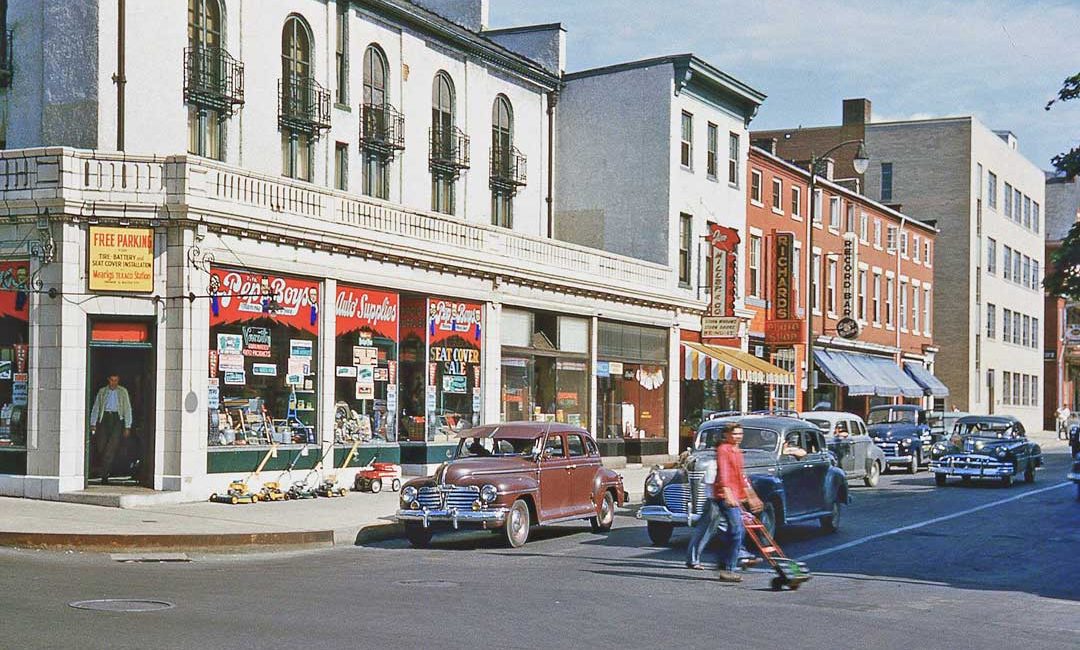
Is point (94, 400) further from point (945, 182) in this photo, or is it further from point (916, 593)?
point (945, 182)

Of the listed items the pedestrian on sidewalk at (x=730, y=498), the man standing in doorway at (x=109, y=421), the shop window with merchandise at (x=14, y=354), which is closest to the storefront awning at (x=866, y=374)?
the man standing in doorway at (x=109, y=421)

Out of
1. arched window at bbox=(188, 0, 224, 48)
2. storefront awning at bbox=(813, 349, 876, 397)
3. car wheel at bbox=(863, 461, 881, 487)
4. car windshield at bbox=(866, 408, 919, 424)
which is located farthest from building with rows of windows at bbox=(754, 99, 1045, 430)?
arched window at bbox=(188, 0, 224, 48)

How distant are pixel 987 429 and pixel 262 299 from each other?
19.9 m

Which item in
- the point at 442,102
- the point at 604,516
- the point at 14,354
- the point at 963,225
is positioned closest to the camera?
the point at 604,516

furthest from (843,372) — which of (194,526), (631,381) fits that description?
(194,526)

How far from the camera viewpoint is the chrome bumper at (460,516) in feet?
61.0

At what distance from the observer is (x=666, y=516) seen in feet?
61.1

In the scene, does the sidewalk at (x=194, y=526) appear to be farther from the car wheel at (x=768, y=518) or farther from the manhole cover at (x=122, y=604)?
the car wheel at (x=768, y=518)

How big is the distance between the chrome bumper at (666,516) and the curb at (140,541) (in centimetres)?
521

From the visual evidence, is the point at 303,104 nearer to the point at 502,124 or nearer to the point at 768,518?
the point at 502,124

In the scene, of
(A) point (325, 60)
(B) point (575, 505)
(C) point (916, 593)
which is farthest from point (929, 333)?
(C) point (916, 593)

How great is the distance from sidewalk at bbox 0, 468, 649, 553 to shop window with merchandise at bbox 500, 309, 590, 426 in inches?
371

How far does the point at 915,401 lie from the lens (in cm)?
6956

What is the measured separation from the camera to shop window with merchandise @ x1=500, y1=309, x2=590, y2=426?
108 feet
